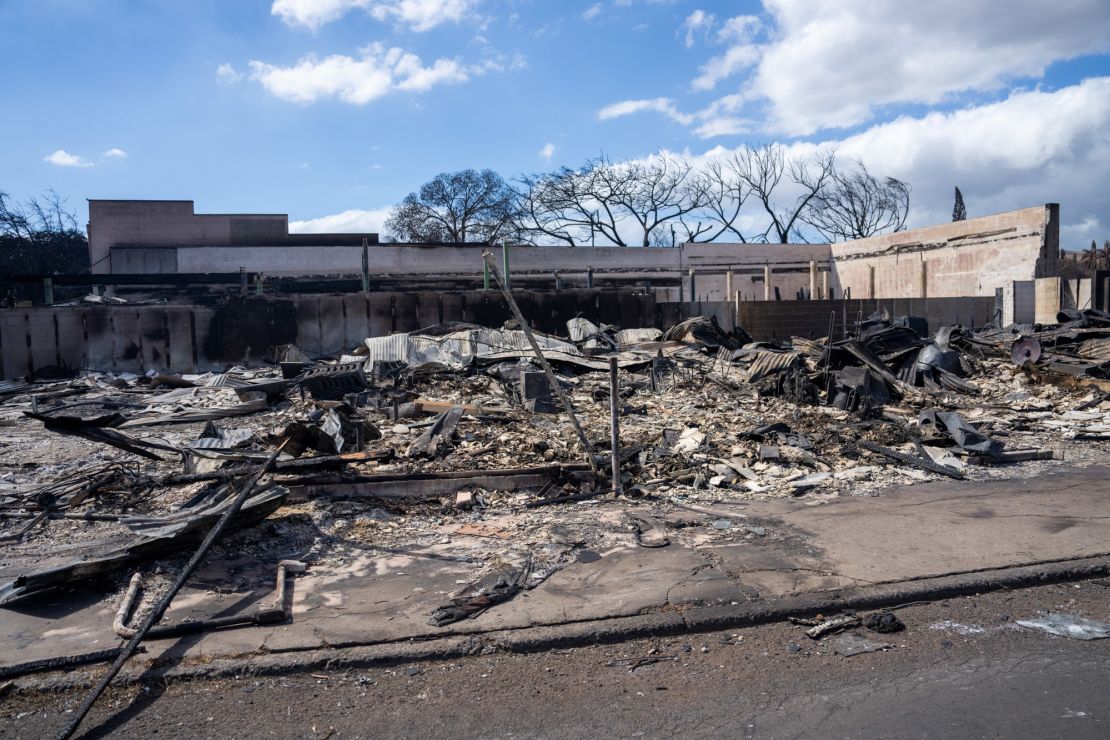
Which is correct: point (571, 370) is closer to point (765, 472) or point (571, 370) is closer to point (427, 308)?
point (427, 308)

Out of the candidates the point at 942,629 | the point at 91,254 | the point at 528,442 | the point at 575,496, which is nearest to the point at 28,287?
the point at 91,254

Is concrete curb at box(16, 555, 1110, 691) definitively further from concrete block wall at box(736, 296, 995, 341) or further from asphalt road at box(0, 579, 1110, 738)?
concrete block wall at box(736, 296, 995, 341)

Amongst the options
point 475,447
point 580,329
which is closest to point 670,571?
point 475,447

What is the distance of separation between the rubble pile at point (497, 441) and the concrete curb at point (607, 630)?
0.39 meters

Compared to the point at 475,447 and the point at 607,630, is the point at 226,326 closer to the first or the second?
the point at 475,447

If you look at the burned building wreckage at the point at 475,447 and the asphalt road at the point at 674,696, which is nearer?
the asphalt road at the point at 674,696

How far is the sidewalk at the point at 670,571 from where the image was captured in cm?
417

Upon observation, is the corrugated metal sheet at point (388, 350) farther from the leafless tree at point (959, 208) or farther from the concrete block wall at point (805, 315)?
the leafless tree at point (959, 208)

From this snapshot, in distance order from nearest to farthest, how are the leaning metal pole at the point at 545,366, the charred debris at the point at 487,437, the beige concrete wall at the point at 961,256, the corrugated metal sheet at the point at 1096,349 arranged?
the charred debris at the point at 487,437 < the leaning metal pole at the point at 545,366 < the corrugated metal sheet at the point at 1096,349 < the beige concrete wall at the point at 961,256

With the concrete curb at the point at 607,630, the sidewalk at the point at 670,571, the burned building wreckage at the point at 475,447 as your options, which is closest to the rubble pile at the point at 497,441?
the burned building wreckage at the point at 475,447

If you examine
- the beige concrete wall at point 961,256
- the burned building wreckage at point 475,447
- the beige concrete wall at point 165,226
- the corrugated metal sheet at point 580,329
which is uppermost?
the beige concrete wall at point 165,226

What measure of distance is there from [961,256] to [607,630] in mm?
26086

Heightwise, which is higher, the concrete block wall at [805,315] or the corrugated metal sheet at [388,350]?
the concrete block wall at [805,315]

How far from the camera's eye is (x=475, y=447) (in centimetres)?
830
